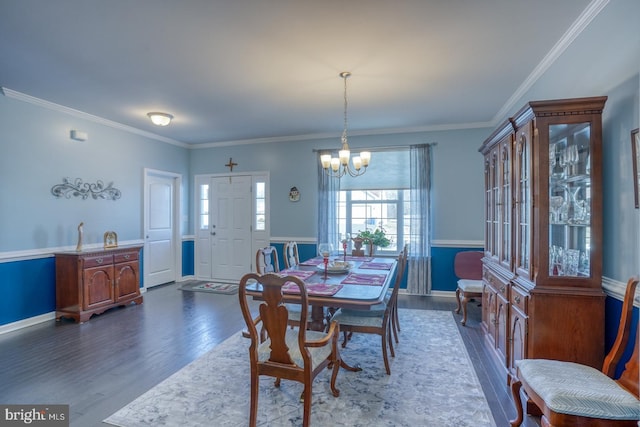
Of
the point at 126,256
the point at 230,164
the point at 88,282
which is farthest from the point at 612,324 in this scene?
the point at 230,164

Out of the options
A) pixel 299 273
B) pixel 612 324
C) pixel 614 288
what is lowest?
pixel 612 324

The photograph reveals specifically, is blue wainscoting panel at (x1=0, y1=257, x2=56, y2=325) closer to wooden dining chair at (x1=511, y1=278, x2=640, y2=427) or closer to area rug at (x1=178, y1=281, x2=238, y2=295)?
area rug at (x1=178, y1=281, x2=238, y2=295)

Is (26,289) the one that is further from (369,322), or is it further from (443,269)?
(443,269)

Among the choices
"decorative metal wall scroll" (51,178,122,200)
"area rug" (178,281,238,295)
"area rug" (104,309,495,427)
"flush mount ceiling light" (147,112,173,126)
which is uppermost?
"flush mount ceiling light" (147,112,173,126)

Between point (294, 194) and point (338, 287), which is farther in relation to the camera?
point (294, 194)

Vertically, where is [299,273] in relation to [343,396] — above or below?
above

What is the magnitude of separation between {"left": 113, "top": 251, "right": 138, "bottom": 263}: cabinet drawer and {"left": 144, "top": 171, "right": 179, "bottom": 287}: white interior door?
2.67 ft

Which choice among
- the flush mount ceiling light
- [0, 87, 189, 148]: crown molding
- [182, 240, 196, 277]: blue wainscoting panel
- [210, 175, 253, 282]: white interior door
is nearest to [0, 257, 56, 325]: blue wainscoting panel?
[0, 87, 189, 148]: crown molding

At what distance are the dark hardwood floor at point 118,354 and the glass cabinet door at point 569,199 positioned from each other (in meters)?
1.09

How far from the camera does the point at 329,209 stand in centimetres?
550

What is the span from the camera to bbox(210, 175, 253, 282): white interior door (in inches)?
243

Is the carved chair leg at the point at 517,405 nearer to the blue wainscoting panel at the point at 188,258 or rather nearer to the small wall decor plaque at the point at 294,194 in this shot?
the small wall decor plaque at the point at 294,194

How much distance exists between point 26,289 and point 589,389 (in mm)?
5325

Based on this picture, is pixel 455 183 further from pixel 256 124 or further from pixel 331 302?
pixel 331 302
